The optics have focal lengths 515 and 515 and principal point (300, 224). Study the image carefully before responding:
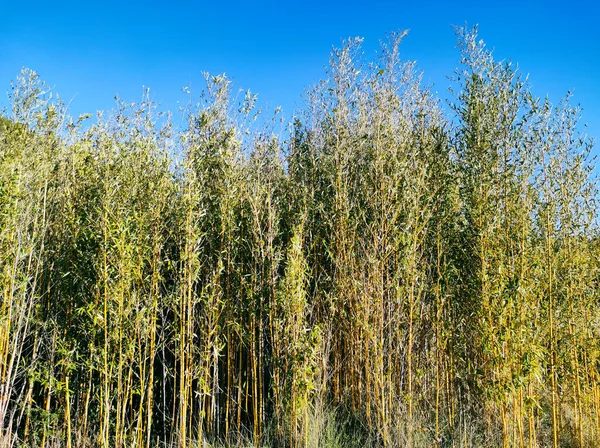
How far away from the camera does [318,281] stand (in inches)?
240

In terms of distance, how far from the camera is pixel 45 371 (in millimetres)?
5098

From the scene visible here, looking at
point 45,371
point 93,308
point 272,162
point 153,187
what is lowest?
point 45,371

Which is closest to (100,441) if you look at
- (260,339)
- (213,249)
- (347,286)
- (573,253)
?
(260,339)

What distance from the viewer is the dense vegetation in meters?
4.93

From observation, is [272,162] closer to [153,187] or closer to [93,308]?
[153,187]

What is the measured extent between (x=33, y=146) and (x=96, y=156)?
0.72m

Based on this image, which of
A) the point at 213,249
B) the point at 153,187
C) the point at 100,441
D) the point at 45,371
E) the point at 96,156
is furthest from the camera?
the point at 96,156

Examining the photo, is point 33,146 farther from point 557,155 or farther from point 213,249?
point 557,155


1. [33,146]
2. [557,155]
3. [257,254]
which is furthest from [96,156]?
[557,155]

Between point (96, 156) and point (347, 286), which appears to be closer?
point (347, 286)

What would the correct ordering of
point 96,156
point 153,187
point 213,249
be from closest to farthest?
point 153,187 < point 213,249 < point 96,156

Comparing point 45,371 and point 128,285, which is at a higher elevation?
point 128,285

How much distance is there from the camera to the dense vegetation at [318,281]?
4.93 meters

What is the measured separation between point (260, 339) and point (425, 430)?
1911 mm
